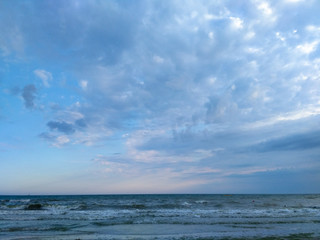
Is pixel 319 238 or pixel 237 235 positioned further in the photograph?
pixel 237 235

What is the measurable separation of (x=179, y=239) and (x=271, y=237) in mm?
5906

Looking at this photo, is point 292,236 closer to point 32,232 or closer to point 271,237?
point 271,237

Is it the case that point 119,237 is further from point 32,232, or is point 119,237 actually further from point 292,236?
point 292,236

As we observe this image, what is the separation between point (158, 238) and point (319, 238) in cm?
994

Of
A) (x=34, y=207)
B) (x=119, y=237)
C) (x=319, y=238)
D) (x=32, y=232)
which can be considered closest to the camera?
(x=319, y=238)

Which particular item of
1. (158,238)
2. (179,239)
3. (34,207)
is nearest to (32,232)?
(158,238)

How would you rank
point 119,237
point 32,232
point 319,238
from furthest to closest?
1. point 32,232
2. point 119,237
3. point 319,238

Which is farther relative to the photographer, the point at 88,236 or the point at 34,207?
the point at 34,207

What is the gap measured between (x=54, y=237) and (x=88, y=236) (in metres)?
2.17

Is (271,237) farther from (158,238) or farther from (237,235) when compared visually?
(158,238)

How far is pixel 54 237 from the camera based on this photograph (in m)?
16.3

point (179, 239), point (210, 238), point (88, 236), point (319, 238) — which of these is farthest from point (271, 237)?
point (88, 236)

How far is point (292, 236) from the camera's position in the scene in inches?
637

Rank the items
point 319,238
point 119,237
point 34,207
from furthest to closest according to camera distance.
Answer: point 34,207 → point 119,237 → point 319,238
